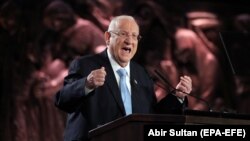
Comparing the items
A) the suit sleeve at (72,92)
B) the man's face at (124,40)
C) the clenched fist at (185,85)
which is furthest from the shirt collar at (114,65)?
the clenched fist at (185,85)

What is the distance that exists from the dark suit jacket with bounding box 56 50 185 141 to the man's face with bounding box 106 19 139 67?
0.09 metres

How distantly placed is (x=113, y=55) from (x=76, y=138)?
2.12ft

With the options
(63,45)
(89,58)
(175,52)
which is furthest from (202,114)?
(175,52)

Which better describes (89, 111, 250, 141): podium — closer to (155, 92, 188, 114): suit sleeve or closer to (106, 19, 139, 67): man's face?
(155, 92, 188, 114): suit sleeve

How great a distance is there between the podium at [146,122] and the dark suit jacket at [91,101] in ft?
1.18

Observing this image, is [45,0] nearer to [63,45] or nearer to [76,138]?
[63,45]

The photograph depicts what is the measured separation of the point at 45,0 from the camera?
16.4ft

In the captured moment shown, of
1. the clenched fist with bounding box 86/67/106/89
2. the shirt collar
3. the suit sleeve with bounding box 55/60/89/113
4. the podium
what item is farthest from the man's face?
the podium

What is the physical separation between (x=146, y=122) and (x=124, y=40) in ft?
3.49

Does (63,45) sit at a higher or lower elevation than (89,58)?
higher

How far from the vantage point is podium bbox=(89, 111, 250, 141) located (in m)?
2.32

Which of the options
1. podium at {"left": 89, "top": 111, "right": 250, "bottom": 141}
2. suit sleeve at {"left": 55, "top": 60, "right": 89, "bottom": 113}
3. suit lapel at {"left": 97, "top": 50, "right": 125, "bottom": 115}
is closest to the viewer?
podium at {"left": 89, "top": 111, "right": 250, "bottom": 141}

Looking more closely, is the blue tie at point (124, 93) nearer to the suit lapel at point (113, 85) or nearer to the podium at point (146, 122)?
the suit lapel at point (113, 85)

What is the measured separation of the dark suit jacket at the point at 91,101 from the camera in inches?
116
